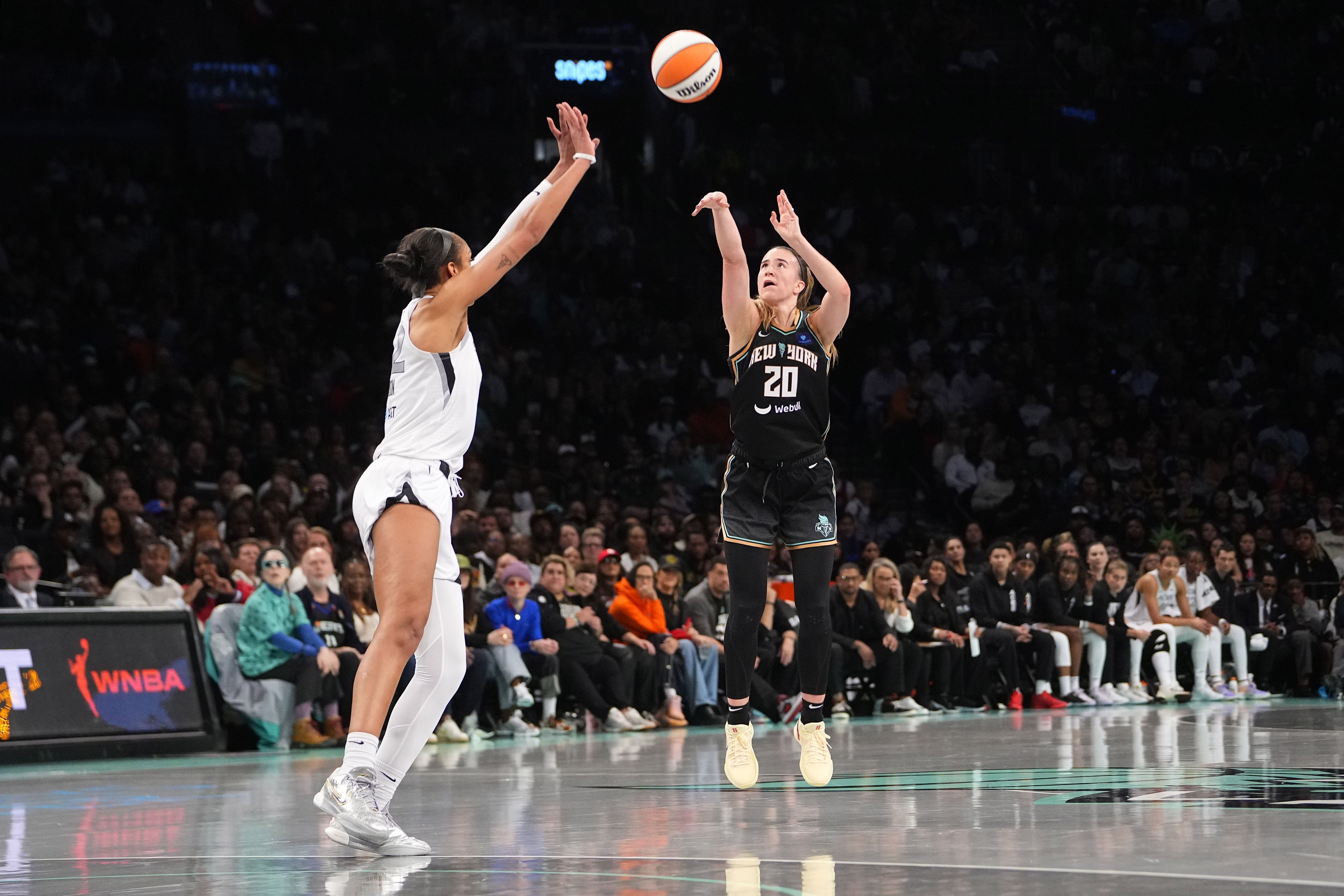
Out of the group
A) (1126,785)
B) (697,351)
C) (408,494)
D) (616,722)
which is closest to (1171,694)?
(616,722)

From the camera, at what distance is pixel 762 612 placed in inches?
293

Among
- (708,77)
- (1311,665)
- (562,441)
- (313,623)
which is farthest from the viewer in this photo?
(562,441)

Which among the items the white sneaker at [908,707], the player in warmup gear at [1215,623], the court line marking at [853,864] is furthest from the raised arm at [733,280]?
the player in warmup gear at [1215,623]

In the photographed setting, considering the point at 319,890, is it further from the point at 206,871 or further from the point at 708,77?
the point at 708,77

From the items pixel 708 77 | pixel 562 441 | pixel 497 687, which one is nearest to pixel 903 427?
pixel 562 441

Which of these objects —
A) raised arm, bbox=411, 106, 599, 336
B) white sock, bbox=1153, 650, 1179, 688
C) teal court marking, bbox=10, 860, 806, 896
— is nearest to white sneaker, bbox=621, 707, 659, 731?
white sock, bbox=1153, 650, 1179, 688

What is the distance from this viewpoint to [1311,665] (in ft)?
56.8

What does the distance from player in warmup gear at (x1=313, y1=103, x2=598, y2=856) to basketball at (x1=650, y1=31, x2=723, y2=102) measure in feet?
7.30

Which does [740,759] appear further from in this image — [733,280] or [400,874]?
[400,874]

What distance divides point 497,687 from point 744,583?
6.27 metres

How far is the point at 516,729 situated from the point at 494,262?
312 inches

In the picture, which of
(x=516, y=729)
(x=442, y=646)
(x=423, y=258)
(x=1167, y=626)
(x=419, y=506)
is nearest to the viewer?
(x=419, y=506)

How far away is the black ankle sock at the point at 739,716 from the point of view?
7.41m

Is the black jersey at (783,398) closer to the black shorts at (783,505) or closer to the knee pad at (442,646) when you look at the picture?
the black shorts at (783,505)
